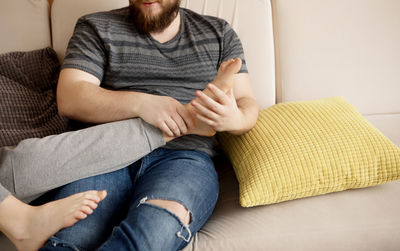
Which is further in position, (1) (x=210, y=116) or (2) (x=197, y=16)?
(2) (x=197, y=16)

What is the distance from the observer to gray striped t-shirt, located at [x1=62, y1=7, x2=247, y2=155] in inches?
40.2

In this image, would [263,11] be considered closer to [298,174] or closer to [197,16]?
[197,16]

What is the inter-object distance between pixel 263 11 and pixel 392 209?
0.90 meters

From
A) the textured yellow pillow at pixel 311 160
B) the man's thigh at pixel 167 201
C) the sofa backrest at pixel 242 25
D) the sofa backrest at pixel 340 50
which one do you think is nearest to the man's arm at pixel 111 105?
the man's thigh at pixel 167 201

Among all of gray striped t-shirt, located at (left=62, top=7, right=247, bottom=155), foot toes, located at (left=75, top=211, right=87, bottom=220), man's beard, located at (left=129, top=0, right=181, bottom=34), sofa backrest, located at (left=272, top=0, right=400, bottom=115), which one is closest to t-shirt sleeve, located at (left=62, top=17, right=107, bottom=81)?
gray striped t-shirt, located at (left=62, top=7, right=247, bottom=155)

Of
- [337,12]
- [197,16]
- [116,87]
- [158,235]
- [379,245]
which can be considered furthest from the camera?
[337,12]

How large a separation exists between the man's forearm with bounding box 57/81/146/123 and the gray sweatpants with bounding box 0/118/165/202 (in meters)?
0.08

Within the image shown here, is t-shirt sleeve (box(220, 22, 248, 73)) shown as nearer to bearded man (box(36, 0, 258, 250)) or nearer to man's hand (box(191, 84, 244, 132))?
bearded man (box(36, 0, 258, 250))

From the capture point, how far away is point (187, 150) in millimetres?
990

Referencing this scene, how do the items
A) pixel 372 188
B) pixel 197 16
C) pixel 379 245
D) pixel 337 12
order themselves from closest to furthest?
1. pixel 379 245
2. pixel 372 188
3. pixel 197 16
4. pixel 337 12

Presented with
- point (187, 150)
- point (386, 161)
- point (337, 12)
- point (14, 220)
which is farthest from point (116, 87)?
point (337, 12)

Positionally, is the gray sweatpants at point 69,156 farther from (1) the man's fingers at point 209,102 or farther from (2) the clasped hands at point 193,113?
(1) the man's fingers at point 209,102

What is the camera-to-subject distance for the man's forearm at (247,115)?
3.13 feet

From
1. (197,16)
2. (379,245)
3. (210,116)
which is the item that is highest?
(197,16)
